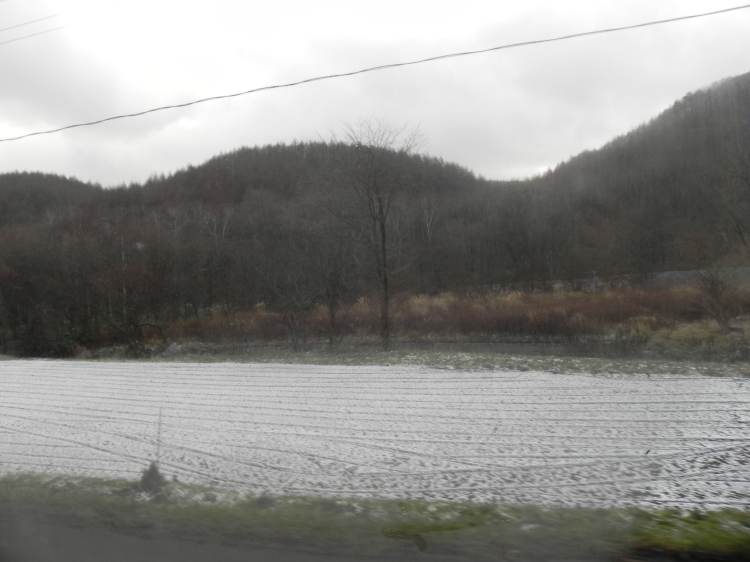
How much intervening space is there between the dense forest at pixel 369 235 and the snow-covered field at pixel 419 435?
38.5ft

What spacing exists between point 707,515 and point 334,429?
535 centimetres

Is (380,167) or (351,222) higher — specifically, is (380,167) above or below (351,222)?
above

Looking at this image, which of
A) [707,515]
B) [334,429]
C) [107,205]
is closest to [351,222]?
[334,429]

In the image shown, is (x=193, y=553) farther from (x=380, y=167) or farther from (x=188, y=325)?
(x=188, y=325)

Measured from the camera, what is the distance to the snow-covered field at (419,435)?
6594mm

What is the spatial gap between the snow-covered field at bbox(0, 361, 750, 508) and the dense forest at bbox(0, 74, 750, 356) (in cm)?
1175

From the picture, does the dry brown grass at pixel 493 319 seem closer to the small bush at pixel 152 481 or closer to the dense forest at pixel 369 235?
the dense forest at pixel 369 235

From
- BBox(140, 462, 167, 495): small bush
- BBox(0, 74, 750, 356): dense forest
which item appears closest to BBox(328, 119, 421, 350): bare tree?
BBox(0, 74, 750, 356): dense forest

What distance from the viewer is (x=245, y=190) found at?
8875 centimetres

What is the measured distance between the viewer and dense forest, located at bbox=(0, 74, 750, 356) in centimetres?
2627

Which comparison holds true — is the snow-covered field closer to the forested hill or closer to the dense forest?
the dense forest

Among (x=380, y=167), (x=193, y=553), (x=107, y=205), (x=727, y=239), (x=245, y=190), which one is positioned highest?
(x=245, y=190)

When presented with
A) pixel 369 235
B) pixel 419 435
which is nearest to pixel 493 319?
pixel 369 235

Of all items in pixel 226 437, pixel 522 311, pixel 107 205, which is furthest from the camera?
pixel 107 205
